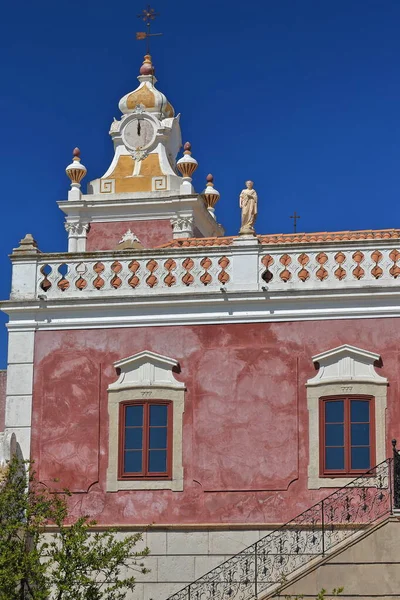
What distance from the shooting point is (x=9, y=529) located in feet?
74.1

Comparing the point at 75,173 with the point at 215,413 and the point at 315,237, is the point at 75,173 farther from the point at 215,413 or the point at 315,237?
the point at 215,413

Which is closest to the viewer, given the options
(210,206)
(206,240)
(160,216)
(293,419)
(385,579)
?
(385,579)

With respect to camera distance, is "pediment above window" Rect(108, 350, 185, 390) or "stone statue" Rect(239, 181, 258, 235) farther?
"stone statue" Rect(239, 181, 258, 235)

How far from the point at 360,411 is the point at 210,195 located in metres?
16.5

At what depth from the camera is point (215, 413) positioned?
2517 cm

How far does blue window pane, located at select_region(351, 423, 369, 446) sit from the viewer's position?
79.9ft

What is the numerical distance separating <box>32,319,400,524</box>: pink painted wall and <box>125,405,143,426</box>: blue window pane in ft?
1.39

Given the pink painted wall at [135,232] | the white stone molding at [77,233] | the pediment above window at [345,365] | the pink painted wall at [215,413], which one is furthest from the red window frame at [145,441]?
the white stone molding at [77,233]

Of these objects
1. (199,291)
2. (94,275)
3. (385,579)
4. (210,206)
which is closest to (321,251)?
(199,291)

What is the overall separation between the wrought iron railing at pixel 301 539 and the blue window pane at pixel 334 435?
2.66 feet

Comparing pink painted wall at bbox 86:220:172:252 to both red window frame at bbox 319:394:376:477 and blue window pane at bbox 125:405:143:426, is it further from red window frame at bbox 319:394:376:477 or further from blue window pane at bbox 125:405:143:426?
red window frame at bbox 319:394:376:477

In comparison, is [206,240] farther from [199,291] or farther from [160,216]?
[160,216]

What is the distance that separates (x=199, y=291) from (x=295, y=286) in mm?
1702

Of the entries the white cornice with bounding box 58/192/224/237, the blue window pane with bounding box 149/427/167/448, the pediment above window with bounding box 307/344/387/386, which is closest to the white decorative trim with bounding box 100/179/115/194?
the white cornice with bounding box 58/192/224/237
